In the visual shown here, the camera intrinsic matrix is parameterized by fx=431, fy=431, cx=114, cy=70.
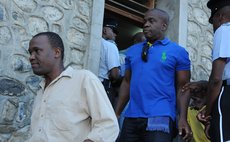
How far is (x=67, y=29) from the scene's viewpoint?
15.8 feet

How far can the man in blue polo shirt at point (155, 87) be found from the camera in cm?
356

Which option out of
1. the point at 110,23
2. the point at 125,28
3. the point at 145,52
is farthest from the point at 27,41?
the point at 125,28

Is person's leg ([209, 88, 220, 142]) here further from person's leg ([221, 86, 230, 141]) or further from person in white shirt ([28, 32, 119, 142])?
person in white shirt ([28, 32, 119, 142])

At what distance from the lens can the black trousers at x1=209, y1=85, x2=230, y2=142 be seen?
2967 millimetres

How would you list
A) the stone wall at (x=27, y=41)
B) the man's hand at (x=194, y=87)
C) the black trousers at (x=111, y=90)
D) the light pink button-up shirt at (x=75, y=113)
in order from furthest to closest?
the black trousers at (x=111, y=90) → the stone wall at (x=27, y=41) → the man's hand at (x=194, y=87) → the light pink button-up shirt at (x=75, y=113)

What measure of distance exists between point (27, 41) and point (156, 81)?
1.50 metres

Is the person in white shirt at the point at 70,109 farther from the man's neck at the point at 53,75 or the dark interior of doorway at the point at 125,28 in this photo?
the dark interior of doorway at the point at 125,28

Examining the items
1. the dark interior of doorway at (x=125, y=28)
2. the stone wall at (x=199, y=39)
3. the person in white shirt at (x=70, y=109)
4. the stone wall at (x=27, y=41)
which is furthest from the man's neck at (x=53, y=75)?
the stone wall at (x=199, y=39)

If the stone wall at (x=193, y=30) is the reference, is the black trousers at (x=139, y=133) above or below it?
below

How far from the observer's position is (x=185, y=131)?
3.52 m

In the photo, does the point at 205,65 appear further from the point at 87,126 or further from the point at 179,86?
the point at 87,126

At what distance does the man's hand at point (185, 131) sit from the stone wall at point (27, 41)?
5.05ft

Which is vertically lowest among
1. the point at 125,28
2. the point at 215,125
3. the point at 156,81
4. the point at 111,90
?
the point at 215,125

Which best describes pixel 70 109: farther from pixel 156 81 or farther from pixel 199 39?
pixel 199 39
